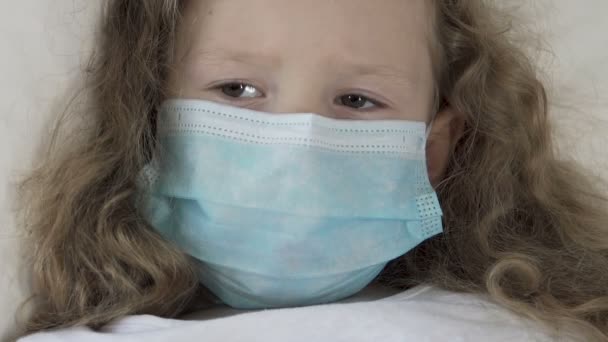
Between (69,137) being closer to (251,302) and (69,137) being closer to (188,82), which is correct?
(188,82)

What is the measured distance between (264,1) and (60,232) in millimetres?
458

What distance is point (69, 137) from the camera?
109 cm

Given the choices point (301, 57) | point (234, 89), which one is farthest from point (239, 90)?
point (301, 57)

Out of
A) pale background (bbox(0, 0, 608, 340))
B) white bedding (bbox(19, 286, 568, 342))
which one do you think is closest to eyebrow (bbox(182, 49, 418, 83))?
pale background (bbox(0, 0, 608, 340))

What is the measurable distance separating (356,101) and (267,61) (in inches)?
6.7

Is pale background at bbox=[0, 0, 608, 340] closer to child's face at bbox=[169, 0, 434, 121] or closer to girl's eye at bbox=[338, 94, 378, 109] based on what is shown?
child's face at bbox=[169, 0, 434, 121]

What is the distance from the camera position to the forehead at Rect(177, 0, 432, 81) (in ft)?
3.73

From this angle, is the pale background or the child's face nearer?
the pale background

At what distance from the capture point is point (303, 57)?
1.13m

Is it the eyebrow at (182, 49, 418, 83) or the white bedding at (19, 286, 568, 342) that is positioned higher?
the eyebrow at (182, 49, 418, 83)

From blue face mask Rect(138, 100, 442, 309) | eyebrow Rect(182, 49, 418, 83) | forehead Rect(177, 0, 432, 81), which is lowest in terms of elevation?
blue face mask Rect(138, 100, 442, 309)

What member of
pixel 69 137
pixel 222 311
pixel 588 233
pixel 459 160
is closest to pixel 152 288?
pixel 222 311

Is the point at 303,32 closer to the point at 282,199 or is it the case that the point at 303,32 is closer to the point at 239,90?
the point at 239,90

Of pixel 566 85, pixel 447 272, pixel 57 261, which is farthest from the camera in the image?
pixel 566 85
